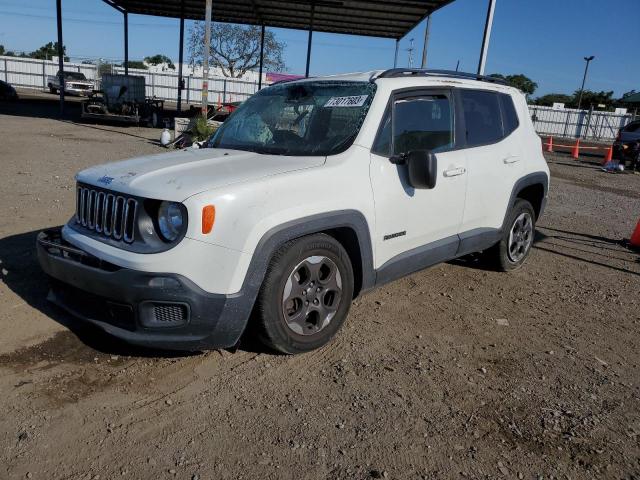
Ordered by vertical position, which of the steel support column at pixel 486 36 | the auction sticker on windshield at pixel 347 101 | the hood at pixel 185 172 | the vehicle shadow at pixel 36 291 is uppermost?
the steel support column at pixel 486 36

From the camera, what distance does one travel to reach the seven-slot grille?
307cm

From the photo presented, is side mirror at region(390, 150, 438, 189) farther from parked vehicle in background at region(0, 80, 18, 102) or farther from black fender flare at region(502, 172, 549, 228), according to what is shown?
parked vehicle in background at region(0, 80, 18, 102)

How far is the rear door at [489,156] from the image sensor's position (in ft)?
14.9

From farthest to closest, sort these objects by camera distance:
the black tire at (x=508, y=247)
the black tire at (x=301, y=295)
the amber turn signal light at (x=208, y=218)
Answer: the black tire at (x=508, y=247) < the black tire at (x=301, y=295) < the amber turn signal light at (x=208, y=218)

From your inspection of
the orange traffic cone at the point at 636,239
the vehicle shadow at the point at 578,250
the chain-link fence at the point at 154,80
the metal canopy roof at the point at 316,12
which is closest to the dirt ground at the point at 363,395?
the vehicle shadow at the point at 578,250

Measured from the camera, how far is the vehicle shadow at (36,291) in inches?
139

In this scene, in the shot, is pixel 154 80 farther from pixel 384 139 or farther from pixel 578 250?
pixel 384 139

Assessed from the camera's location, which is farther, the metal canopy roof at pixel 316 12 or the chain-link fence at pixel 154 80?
the chain-link fence at pixel 154 80

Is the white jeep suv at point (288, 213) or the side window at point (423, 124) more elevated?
the side window at point (423, 124)

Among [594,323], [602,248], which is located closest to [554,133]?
[602,248]

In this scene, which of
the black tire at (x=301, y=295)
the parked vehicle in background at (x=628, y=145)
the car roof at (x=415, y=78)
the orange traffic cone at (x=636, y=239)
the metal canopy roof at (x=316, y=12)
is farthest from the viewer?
the metal canopy roof at (x=316, y=12)

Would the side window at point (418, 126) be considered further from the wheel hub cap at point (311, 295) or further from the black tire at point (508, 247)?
the black tire at point (508, 247)

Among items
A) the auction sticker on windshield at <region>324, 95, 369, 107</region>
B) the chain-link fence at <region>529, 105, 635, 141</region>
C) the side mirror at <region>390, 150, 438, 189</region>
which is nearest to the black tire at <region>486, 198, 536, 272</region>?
the side mirror at <region>390, 150, 438, 189</region>

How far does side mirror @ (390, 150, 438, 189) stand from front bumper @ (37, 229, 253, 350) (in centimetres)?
147
